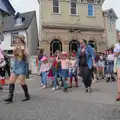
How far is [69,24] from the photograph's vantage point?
3178cm

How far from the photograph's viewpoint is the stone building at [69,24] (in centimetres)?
3098

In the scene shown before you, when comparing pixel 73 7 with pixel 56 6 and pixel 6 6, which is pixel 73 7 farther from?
pixel 6 6

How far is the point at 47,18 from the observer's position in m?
31.1

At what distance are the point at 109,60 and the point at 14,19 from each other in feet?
80.0

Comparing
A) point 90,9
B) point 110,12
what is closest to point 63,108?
point 90,9

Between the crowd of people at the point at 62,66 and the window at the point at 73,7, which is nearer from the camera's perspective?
the crowd of people at the point at 62,66

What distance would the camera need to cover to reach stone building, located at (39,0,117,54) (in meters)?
31.0

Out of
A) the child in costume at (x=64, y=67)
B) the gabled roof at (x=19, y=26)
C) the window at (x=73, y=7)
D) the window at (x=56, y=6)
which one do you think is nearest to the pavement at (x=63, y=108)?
the child in costume at (x=64, y=67)

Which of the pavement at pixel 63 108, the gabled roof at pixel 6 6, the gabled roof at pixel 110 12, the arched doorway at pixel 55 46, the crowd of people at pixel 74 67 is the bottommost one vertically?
the pavement at pixel 63 108

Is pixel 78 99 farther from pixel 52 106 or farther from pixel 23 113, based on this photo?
pixel 23 113

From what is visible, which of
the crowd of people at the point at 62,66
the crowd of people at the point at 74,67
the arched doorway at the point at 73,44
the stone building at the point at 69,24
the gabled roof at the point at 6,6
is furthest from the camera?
the arched doorway at the point at 73,44

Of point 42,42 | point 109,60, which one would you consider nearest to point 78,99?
point 109,60

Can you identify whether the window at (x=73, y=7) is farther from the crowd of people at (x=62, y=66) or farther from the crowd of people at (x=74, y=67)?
the crowd of people at (x=62, y=66)

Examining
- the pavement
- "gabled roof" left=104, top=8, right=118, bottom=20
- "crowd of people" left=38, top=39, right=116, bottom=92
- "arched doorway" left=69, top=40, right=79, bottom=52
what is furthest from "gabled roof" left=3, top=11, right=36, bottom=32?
the pavement
